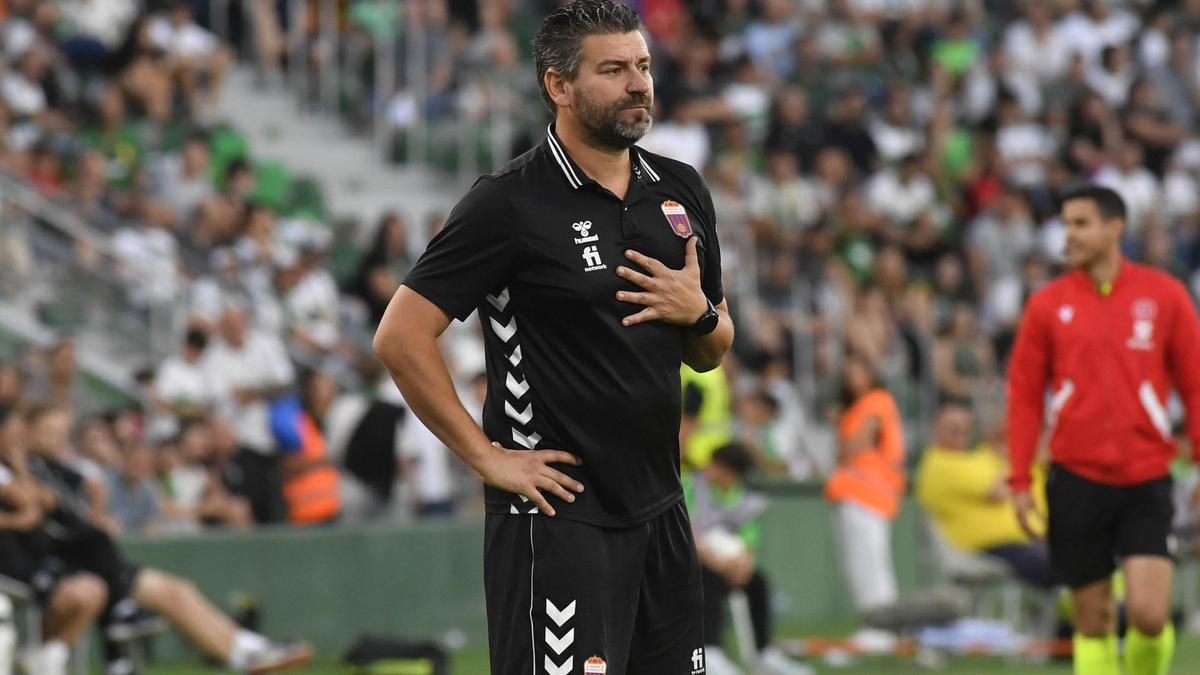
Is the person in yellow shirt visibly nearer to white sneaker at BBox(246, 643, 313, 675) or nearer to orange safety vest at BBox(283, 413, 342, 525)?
orange safety vest at BBox(283, 413, 342, 525)

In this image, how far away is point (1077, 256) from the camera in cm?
905

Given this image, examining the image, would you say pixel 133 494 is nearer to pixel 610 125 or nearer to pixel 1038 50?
pixel 610 125

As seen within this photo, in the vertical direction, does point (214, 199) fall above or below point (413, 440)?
above

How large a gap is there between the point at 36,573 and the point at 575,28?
6.57 metres

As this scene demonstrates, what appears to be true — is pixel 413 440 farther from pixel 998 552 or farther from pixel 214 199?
pixel 998 552

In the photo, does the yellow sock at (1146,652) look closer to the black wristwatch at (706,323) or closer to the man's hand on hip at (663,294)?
the black wristwatch at (706,323)

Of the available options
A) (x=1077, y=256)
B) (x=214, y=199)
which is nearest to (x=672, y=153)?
(x=214, y=199)

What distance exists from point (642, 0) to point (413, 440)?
384 inches

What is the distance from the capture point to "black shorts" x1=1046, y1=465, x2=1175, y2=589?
883cm

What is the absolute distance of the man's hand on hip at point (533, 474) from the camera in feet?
18.2

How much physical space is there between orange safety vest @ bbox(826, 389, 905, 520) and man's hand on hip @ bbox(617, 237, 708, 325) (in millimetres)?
9232

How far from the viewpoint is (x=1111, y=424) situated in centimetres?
888

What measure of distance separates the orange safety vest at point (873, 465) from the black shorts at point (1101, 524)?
5.77 meters

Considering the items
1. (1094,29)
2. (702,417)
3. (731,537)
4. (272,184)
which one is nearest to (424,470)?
(702,417)
